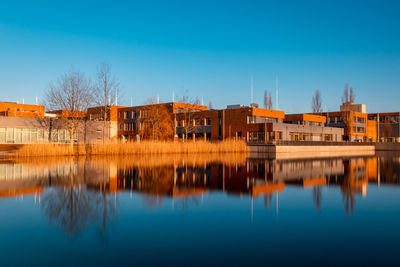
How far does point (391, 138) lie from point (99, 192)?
95.0 metres

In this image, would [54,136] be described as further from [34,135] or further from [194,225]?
[194,225]

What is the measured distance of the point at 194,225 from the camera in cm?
706

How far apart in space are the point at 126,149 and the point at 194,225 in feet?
88.9

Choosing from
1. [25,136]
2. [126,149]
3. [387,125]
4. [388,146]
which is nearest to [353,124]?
[388,146]

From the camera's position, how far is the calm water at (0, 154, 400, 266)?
17.1ft

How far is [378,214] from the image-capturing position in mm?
8359

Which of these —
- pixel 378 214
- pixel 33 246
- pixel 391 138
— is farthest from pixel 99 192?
pixel 391 138

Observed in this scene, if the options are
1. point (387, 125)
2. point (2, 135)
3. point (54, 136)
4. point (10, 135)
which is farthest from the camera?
point (387, 125)

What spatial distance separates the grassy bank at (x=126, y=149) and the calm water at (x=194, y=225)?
18253mm

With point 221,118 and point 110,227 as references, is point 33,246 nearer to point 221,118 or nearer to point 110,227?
point 110,227

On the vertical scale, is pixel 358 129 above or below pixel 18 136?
above

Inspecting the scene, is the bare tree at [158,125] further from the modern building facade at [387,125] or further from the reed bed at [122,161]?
the modern building facade at [387,125]

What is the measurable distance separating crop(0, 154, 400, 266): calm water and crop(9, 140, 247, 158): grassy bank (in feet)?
59.9

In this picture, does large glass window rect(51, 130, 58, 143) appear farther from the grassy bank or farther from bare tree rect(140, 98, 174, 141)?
the grassy bank
